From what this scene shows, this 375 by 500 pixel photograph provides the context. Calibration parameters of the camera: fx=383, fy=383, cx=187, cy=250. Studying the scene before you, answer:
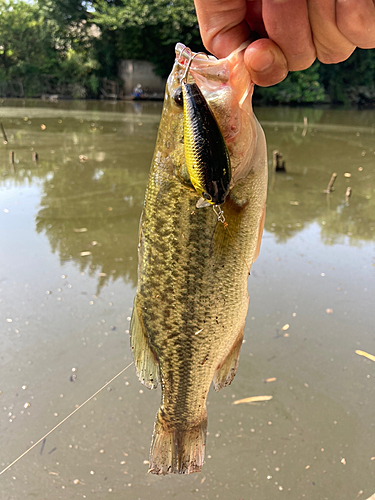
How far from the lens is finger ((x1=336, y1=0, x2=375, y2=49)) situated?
4.79 feet

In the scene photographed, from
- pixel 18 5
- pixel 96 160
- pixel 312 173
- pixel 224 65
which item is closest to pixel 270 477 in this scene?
pixel 224 65

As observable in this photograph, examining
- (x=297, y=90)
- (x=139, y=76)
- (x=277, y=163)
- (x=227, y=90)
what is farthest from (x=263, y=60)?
(x=139, y=76)

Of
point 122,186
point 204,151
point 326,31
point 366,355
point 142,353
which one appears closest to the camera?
point 204,151

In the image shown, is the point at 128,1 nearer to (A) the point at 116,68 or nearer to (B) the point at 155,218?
(A) the point at 116,68

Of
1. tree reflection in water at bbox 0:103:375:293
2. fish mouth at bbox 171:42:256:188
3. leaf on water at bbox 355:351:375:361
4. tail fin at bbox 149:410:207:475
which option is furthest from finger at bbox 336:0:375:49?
tree reflection in water at bbox 0:103:375:293

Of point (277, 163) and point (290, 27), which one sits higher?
point (290, 27)

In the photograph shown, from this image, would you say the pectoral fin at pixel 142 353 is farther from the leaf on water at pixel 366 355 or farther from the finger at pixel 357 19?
the leaf on water at pixel 366 355

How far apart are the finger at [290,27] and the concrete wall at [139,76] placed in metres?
36.0

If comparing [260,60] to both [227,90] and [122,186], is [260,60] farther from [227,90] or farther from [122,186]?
[122,186]

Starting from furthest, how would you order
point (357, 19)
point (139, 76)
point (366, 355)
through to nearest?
point (139, 76)
point (366, 355)
point (357, 19)

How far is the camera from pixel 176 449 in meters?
1.95

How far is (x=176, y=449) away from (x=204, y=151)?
1.52 metres

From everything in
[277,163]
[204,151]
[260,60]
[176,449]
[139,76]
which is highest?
[139,76]

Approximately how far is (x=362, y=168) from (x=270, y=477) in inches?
397
